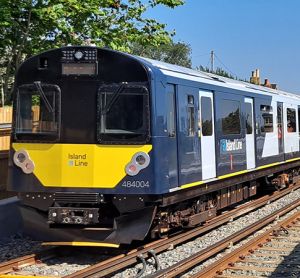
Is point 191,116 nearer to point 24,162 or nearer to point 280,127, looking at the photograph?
point 24,162

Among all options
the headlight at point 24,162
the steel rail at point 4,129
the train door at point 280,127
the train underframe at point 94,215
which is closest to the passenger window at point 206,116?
the train underframe at point 94,215

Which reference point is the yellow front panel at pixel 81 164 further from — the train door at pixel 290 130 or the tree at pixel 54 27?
the train door at pixel 290 130

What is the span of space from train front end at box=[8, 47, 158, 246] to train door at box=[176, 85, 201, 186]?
1.02m

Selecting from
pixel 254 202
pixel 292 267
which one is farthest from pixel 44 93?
pixel 254 202

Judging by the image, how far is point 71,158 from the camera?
8453 mm

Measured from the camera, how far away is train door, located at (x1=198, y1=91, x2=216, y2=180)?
10.2 m

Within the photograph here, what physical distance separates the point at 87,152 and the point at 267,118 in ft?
25.1

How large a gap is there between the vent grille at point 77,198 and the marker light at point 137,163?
0.57 meters

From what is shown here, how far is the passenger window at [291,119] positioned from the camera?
17547 millimetres

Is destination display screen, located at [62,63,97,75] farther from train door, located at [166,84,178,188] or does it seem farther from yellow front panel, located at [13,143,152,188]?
train door, located at [166,84,178,188]

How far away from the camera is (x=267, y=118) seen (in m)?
15.0

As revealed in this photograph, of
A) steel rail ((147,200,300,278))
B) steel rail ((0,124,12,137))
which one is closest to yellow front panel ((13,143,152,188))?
steel rail ((147,200,300,278))

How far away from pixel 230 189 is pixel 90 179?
506 centimetres

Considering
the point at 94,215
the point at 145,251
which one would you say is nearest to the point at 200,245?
the point at 145,251
